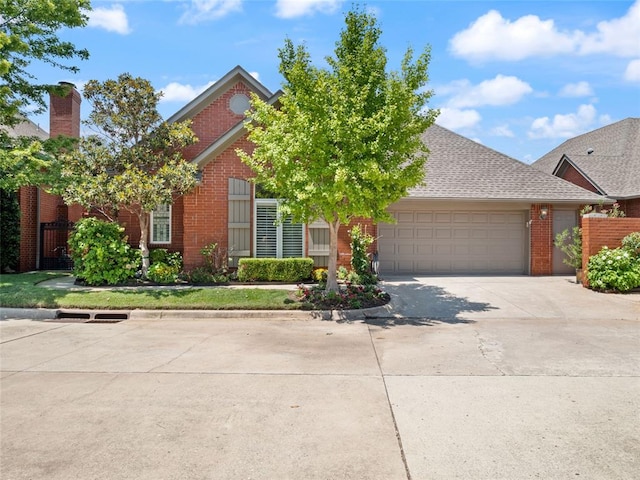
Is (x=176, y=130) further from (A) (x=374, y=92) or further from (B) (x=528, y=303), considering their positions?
(B) (x=528, y=303)

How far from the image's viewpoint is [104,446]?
4094 mm

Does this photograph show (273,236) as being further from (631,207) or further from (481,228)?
(631,207)

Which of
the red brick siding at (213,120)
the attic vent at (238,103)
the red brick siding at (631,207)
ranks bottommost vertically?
the red brick siding at (631,207)

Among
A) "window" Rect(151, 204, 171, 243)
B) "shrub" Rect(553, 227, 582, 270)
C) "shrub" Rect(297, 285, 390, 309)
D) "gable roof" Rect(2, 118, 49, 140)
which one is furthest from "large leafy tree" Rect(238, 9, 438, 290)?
"gable roof" Rect(2, 118, 49, 140)

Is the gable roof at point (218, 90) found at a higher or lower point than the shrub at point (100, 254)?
higher

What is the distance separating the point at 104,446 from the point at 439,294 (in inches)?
408

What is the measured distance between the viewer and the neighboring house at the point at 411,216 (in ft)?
48.0

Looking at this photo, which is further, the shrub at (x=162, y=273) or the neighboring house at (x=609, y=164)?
the neighboring house at (x=609, y=164)

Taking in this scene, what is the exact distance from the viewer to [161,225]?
53.0ft

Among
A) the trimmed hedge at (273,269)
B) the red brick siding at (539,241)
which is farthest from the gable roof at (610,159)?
the trimmed hedge at (273,269)

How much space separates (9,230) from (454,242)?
16389 mm

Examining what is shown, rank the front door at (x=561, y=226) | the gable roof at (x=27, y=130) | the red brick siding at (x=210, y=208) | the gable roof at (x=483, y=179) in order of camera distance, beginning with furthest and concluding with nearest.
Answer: the gable roof at (x=27, y=130) < the front door at (x=561, y=226) < the gable roof at (x=483, y=179) < the red brick siding at (x=210, y=208)

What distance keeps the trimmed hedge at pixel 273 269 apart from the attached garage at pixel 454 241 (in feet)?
12.5

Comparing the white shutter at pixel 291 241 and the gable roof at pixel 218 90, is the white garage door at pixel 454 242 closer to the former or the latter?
the white shutter at pixel 291 241
